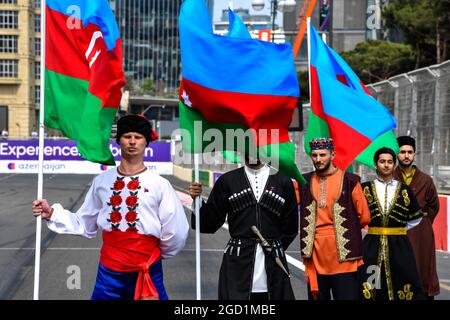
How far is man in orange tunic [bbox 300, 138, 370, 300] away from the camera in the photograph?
7480 mm

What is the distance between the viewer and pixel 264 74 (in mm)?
7531

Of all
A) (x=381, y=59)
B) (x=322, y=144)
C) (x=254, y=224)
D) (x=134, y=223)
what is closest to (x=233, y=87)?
(x=322, y=144)

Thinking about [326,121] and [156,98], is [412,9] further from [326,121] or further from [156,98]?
[156,98]

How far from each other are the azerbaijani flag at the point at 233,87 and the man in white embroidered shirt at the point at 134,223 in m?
0.79

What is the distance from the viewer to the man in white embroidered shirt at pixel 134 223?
21.2 feet

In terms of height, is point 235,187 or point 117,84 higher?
point 117,84

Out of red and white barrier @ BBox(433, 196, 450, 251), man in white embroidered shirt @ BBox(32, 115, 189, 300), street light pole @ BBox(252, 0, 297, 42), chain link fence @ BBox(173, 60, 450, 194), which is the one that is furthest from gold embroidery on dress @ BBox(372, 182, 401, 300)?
street light pole @ BBox(252, 0, 297, 42)

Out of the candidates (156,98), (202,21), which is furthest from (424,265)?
(156,98)

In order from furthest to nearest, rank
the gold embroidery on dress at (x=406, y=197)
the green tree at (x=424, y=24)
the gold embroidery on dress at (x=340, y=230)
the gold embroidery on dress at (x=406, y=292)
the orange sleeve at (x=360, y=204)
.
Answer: the green tree at (x=424, y=24), the gold embroidery on dress at (x=406, y=197), the gold embroidery on dress at (x=406, y=292), the orange sleeve at (x=360, y=204), the gold embroidery on dress at (x=340, y=230)

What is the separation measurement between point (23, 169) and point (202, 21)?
4972 centimetres

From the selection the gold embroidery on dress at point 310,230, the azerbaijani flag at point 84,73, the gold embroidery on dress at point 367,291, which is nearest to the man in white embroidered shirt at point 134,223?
the azerbaijani flag at point 84,73

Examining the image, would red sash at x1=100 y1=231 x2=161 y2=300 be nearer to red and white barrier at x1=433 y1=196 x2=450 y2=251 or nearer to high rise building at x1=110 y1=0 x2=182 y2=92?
red and white barrier at x1=433 y1=196 x2=450 y2=251

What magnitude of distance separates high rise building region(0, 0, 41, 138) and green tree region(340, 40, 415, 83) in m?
58.9

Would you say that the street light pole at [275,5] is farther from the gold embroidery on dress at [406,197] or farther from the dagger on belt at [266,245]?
the dagger on belt at [266,245]
